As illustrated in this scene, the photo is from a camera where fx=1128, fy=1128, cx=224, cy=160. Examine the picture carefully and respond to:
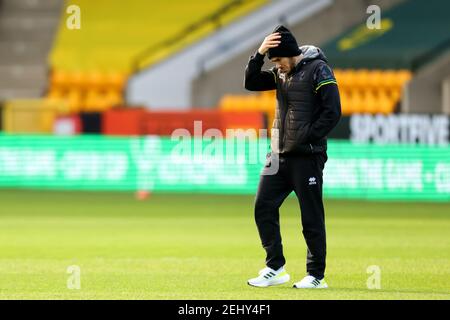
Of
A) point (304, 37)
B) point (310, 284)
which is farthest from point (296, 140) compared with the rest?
point (304, 37)

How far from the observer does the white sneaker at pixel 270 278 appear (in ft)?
33.8

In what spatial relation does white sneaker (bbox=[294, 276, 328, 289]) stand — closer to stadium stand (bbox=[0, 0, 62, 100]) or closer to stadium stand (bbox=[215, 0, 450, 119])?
stadium stand (bbox=[215, 0, 450, 119])

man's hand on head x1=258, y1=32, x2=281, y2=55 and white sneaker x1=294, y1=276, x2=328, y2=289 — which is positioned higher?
man's hand on head x1=258, y1=32, x2=281, y2=55

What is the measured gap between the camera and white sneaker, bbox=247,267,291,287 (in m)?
10.3

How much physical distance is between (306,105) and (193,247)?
14.3 feet

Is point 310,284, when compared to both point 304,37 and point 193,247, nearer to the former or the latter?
point 193,247

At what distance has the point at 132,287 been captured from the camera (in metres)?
10.2

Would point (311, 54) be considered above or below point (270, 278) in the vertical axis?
above

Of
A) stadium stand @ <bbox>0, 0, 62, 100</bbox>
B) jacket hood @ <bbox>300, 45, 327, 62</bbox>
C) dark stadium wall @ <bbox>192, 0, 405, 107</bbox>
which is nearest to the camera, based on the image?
jacket hood @ <bbox>300, 45, 327, 62</bbox>

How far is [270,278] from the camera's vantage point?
10.3 m

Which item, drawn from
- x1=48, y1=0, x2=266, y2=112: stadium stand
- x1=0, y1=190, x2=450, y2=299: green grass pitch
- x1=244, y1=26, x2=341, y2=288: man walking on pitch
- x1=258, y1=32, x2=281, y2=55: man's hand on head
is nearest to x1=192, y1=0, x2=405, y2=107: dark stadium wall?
x1=48, y1=0, x2=266, y2=112: stadium stand

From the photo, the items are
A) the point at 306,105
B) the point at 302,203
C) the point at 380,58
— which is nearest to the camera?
the point at 306,105

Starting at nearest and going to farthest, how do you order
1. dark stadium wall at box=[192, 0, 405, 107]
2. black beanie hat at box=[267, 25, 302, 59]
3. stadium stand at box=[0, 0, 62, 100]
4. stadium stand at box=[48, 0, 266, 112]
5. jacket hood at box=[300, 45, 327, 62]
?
black beanie hat at box=[267, 25, 302, 59], jacket hood at box=[300, 45, 327, 62], dark stadium wall at box=[192, 0, 405, 107], stadium stand at box=[48, 0, 266, 112], stadium stand at box=[0, 0, 62, 100]
